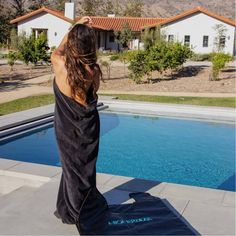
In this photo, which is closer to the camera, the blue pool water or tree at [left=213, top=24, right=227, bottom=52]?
the blue pool water

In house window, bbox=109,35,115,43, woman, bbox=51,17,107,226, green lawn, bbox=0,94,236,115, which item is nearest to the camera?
woman, bbox=51,17,107,226

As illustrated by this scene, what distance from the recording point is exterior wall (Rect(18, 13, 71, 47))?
35.3 m

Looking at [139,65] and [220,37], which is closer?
[139,65]

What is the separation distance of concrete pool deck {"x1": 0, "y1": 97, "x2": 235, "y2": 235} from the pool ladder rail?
8.28 feet

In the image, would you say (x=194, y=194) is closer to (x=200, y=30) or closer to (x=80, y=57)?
(x=80, y=57)

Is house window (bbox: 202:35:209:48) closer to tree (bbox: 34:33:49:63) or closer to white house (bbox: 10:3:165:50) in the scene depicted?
white house (bbox: 10:3:165:50)

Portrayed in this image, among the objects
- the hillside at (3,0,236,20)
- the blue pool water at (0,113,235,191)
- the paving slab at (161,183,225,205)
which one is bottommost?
the blue pool water at (0,113,235,191)

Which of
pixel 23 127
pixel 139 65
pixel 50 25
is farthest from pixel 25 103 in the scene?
pixel 50 25

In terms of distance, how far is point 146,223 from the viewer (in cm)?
410

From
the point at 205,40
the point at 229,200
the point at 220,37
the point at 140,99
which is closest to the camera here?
the point at 229,200

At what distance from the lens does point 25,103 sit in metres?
12.5

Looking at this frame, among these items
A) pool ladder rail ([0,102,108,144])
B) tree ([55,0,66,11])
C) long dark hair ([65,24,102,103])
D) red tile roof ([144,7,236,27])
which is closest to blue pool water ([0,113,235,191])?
pool ladder rail ([0,102,108,144])

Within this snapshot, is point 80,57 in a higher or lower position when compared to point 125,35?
lower

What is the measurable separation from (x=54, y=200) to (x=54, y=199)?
0.11 ft
